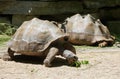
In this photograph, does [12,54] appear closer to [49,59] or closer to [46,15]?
[49,59]

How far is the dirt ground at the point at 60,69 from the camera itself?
19.6ft

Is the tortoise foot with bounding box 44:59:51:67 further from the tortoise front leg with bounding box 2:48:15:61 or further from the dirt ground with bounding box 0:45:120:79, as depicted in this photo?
the tortoise front leg with bounding box 2:48:15:61

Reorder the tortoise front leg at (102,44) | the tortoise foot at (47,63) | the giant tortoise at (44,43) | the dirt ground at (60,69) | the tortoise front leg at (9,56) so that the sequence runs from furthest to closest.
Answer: the tortoise front leg at (102,44), the tortoise front leg at (9,56), the giant tortoise at (44,43), the tortoise foot at (47,63), the dirt ground at (60,69)

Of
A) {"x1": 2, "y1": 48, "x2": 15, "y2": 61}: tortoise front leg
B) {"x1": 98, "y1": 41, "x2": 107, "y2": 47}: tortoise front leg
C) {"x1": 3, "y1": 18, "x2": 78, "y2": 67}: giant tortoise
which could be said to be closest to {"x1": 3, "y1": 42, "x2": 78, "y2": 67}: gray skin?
{"x1": 3, "y1": 18, "x2": 78, "y2": 67}: giant tortoise

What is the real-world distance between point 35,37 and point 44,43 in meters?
0.22

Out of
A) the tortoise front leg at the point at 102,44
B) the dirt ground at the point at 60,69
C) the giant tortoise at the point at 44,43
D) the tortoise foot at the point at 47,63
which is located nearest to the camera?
the dirt ground at the point at 60,69

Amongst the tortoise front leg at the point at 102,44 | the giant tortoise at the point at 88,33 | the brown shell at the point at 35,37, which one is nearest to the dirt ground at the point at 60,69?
the brown shell at the point at 35,37

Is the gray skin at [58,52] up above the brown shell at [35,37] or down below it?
below

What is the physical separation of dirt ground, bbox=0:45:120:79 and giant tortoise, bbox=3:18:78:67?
21cm

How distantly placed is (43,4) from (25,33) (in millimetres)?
4865

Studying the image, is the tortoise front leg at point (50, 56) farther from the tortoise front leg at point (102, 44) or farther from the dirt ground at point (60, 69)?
the tortoise front leg at point (102, 44)

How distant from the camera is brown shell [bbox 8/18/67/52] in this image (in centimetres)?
672

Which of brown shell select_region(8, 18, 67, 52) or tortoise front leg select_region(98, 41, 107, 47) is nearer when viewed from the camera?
brown shell select_region(8, 18, 67, 52)

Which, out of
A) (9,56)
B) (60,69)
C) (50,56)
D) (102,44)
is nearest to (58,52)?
(50,56)
